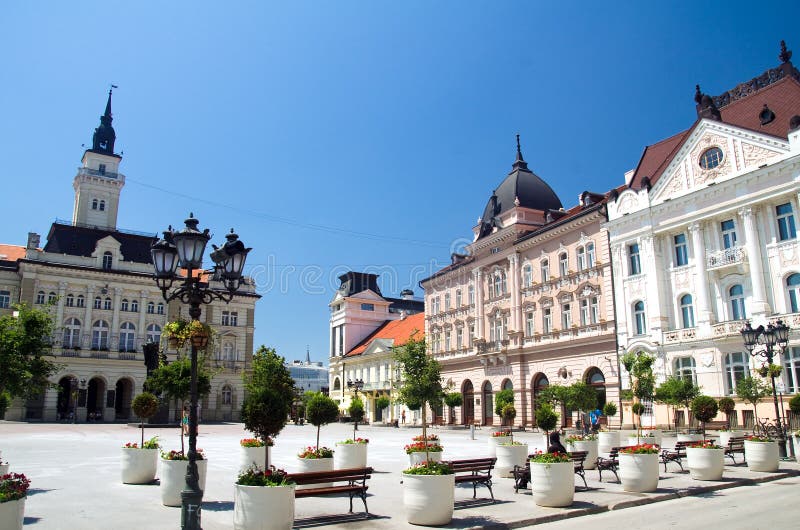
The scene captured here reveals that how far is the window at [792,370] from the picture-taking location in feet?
92.0

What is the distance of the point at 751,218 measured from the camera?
30.8 m

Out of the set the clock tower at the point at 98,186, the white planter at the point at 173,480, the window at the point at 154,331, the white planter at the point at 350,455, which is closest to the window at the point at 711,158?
the white planter at the point at 350,455

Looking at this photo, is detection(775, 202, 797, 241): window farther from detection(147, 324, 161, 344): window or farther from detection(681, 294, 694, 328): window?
detection(147, 324, 161, 344): window

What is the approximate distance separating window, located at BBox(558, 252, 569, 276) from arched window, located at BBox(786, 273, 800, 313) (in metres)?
14.1

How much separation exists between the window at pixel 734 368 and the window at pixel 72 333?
55858 millimetres

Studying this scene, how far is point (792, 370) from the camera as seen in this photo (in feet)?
92.6

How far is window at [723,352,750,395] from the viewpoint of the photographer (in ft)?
99.2

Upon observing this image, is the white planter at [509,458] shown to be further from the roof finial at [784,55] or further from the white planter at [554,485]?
the roof finial at [784,55]

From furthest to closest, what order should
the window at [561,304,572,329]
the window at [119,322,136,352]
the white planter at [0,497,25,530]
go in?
the window at [119,322,136,352]
the window at [561,304,572,329]
the white planter at [0,497,25,530]

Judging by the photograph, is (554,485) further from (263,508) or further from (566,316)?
(566,316)

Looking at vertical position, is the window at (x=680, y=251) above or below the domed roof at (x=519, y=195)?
below

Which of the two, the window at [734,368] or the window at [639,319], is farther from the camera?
the window at [639,319]

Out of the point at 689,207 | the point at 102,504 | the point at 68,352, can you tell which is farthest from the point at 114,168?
the point at 102,504

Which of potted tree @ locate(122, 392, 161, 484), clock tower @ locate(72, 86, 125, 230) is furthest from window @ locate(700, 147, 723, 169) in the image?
clock tower @ locate(72, 86, 125, 230)
